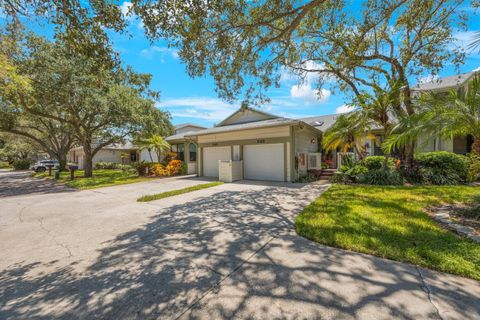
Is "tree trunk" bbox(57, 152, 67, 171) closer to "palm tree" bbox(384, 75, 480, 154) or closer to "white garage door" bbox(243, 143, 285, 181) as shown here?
"white garage door" bbox(243, 143, 285, 181)

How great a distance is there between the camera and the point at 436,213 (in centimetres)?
507

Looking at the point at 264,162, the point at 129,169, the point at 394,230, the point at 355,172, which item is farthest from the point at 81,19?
the point at 129,169

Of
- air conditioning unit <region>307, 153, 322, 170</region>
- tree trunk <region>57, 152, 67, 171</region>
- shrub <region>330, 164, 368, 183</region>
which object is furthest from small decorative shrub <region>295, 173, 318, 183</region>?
tree trunk <region>57, 152, 67, 171</region>

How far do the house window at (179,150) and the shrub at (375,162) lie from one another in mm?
15102

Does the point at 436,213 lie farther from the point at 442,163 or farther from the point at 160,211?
the point at 160,211

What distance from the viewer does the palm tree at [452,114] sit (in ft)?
15.8

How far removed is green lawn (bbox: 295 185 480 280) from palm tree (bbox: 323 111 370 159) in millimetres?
4297

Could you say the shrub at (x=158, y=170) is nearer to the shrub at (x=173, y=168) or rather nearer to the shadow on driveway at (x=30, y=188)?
the shrub at (x=173, y=168)

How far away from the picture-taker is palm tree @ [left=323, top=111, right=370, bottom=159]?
10.1 meters

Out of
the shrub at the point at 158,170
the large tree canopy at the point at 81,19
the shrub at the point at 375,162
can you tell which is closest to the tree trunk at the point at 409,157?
the shrub at the point at 375,162

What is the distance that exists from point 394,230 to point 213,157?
12.0m

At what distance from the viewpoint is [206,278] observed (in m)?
2.78

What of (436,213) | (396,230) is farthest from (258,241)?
(436,213)

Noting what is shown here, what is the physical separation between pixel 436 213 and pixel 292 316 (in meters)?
5.23
